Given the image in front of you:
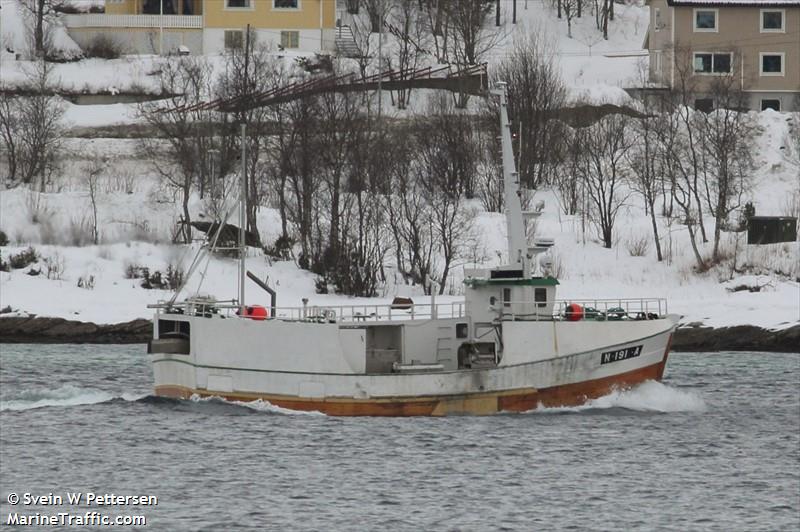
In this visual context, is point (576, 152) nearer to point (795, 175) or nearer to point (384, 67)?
point (795, 175)

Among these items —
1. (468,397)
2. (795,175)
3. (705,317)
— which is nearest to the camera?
(468,397)

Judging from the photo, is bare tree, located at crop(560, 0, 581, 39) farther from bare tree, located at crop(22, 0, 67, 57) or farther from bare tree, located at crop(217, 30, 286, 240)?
bare tree, located at crop(22, 0, 67, 57)

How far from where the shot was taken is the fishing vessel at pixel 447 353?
48.6 metres

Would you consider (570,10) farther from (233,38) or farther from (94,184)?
(94,184)

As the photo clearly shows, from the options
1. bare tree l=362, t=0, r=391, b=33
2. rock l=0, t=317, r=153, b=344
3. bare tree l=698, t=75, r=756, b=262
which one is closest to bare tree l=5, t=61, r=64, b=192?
rock l=0, t=317, r=153, b=344

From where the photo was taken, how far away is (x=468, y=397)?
48688 millimetres

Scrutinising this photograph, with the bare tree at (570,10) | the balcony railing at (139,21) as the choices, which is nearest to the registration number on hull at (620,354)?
the balcony railing at (139,21)

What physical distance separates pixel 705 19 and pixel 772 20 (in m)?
4.02

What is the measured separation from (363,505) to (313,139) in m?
45.6

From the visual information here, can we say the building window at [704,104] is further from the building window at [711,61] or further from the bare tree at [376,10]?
the bare tree at [376,10]

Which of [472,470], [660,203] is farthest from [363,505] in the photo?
[660,203]

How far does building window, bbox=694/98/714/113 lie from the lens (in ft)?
Answer: 318

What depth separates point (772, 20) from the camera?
4168 inches

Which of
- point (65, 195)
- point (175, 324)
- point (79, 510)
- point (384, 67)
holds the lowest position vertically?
point (79, 510)
